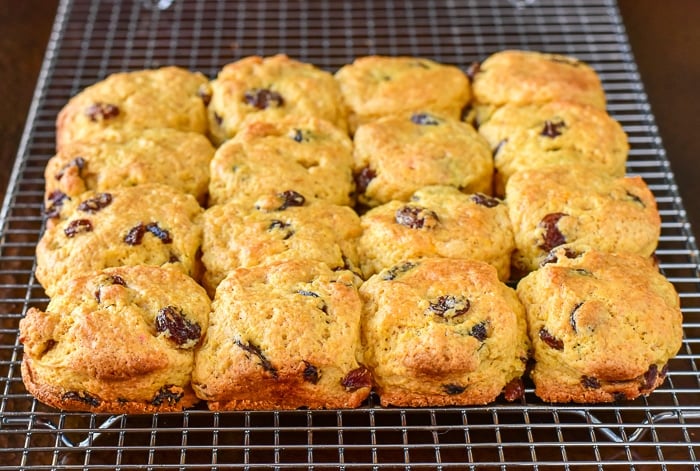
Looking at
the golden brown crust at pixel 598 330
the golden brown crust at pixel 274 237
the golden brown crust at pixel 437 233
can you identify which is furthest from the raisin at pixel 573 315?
the golden brown crust at pixel 274 237

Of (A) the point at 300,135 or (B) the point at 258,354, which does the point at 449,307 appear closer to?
(B) the point at 258,354

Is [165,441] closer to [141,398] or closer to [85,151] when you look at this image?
[141,398]

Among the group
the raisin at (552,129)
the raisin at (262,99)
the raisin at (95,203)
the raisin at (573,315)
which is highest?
the raisin at (552,129)

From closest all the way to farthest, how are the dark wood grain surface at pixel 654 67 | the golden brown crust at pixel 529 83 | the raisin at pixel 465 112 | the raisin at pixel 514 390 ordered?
the raisin at pixel 514 390, the golden brown crust at pixel 529 83, the raisin at pixel 465 112, the dark wood grain surface at pixel 654 67

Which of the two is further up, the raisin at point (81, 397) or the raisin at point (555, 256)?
the raisin at point (555, 256)

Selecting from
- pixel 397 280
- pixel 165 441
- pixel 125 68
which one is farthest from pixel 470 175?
pixel 125 68

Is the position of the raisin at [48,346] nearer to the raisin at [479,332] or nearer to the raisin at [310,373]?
the raisin at [310,373]

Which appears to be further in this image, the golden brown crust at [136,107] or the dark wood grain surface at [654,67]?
the dark wood grain surface at [654,67]
